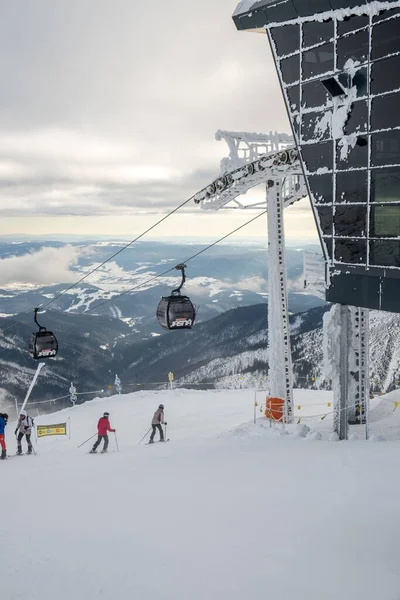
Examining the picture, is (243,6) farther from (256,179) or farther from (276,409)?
(276,409)

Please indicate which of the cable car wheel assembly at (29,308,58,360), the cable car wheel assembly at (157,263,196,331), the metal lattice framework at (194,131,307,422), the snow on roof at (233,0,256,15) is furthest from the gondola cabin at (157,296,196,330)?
the snow on roof at (233,0,256,15)

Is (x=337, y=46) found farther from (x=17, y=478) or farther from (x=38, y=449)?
(x=38, y=449)

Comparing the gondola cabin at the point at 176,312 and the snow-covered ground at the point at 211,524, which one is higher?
the gondola cabin at the point at 176,312

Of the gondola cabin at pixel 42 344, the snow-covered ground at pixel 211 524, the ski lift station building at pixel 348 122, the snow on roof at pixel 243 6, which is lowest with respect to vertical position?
the snow-covered ground at pixel 211 524

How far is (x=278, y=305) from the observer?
46.5 feet

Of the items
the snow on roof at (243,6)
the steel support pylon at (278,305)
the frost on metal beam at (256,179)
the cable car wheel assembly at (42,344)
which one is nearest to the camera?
the snow on roof at (243,6)

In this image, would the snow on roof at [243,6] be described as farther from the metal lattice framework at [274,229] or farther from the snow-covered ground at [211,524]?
the snow-covered ground at [211,524]

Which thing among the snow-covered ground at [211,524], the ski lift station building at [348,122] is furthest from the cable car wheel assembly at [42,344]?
the ski lift station building at [348,122]

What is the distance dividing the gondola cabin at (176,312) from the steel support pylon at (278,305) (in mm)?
2877

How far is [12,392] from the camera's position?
148625 millimetres

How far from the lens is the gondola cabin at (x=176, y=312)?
517 inches

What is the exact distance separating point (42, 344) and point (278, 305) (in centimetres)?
950

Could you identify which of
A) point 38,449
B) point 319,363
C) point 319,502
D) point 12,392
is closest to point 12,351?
→ point 12,392

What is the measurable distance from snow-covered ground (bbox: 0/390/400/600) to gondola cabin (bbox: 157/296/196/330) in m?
3.70
